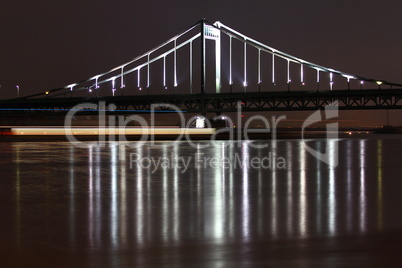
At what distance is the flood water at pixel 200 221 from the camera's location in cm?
467

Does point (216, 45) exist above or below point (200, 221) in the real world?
above

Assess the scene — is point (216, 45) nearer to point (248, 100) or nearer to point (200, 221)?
point (248, 100)

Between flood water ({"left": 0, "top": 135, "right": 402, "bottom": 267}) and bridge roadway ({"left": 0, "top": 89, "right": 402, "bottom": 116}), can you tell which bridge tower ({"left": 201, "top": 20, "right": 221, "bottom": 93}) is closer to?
bridge roadway ({"left": 0, "top": 89, "right": 402, "bottom": 116})

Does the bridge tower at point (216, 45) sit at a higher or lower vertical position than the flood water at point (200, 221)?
higher

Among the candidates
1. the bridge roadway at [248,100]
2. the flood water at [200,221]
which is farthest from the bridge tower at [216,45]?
the flood water at [200,221]

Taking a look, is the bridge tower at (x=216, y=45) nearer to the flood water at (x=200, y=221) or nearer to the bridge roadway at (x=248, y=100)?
the bridge roadway at (x=248, y=100)

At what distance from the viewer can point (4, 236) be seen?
17.8 ft

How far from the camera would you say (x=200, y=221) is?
6.23m

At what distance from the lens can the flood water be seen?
467 centimetres

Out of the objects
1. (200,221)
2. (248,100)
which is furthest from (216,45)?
(200,221)

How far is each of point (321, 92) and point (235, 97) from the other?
11.9 meters

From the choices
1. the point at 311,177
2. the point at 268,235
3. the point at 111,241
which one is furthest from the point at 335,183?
the point at 111,241

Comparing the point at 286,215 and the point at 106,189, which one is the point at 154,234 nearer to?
the point at 286,215

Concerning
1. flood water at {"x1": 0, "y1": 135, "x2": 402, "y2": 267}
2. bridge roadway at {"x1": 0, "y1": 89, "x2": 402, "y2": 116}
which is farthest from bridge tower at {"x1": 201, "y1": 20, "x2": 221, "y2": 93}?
flood water at {"x1": 0, "y1": 135, "x2": 402, "y2": 267}
